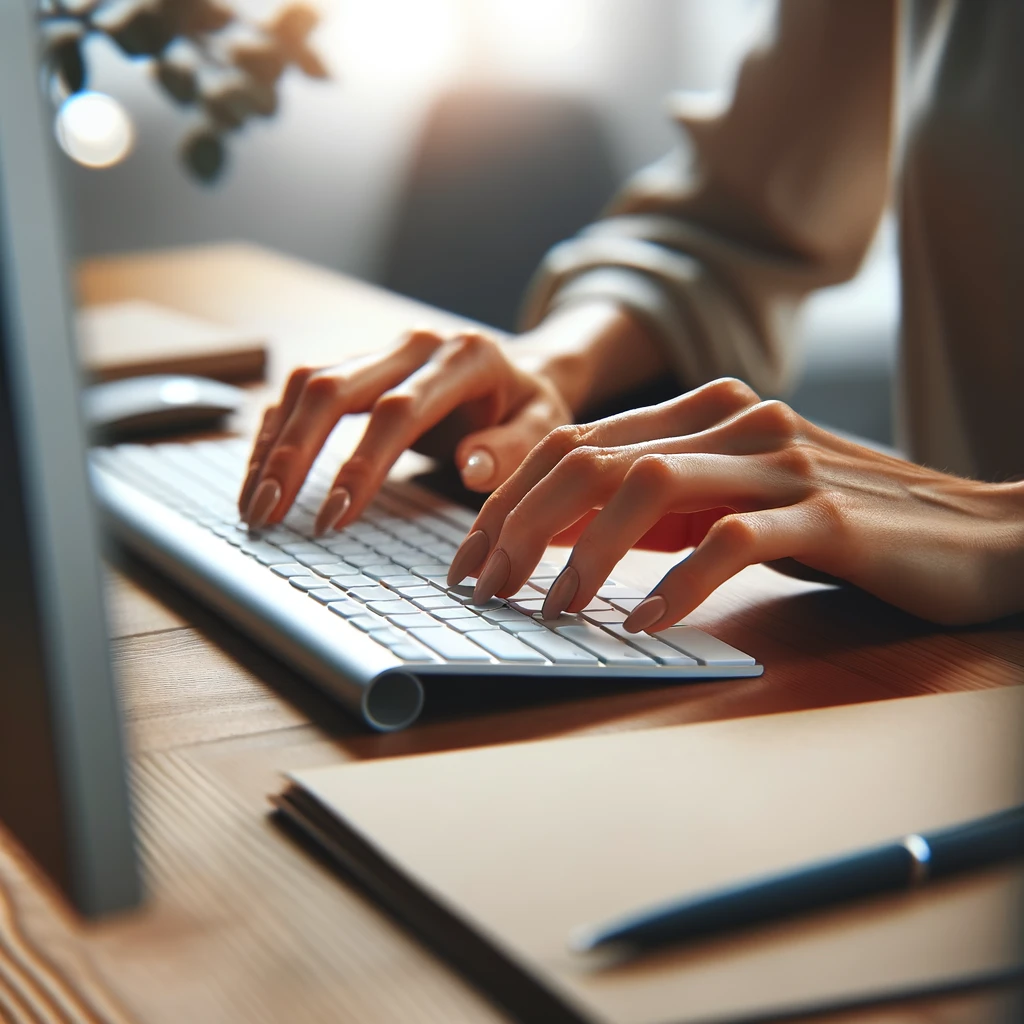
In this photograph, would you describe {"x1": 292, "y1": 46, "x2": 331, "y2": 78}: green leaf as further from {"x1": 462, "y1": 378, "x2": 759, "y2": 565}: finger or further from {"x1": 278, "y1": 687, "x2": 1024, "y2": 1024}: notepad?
{"x1": 278, "y1": 687, "x2": 1024, "y2": 1024}: notepad

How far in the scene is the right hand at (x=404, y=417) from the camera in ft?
2.10

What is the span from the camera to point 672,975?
0.93ft

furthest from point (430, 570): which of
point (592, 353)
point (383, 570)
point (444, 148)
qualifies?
point (444, 148)

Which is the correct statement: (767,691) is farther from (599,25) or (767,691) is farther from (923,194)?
(599,25)

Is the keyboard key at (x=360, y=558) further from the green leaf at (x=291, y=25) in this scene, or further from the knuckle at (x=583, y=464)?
the green leaf at (x=291, y=25)

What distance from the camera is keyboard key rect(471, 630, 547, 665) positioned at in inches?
17.7

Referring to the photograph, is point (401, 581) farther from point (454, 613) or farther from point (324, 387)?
point (324, 387)

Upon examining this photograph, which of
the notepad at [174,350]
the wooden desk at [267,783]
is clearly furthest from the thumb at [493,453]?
the notepad at [174,350]

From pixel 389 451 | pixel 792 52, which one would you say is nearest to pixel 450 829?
pixel 389 451

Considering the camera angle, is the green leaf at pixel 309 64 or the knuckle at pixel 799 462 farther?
the green leaf at pixel 309 64

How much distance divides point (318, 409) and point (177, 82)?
32cm

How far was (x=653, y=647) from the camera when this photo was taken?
48 centimetres

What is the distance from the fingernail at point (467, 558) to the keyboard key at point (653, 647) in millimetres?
64

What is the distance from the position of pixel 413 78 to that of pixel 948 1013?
2.66m
